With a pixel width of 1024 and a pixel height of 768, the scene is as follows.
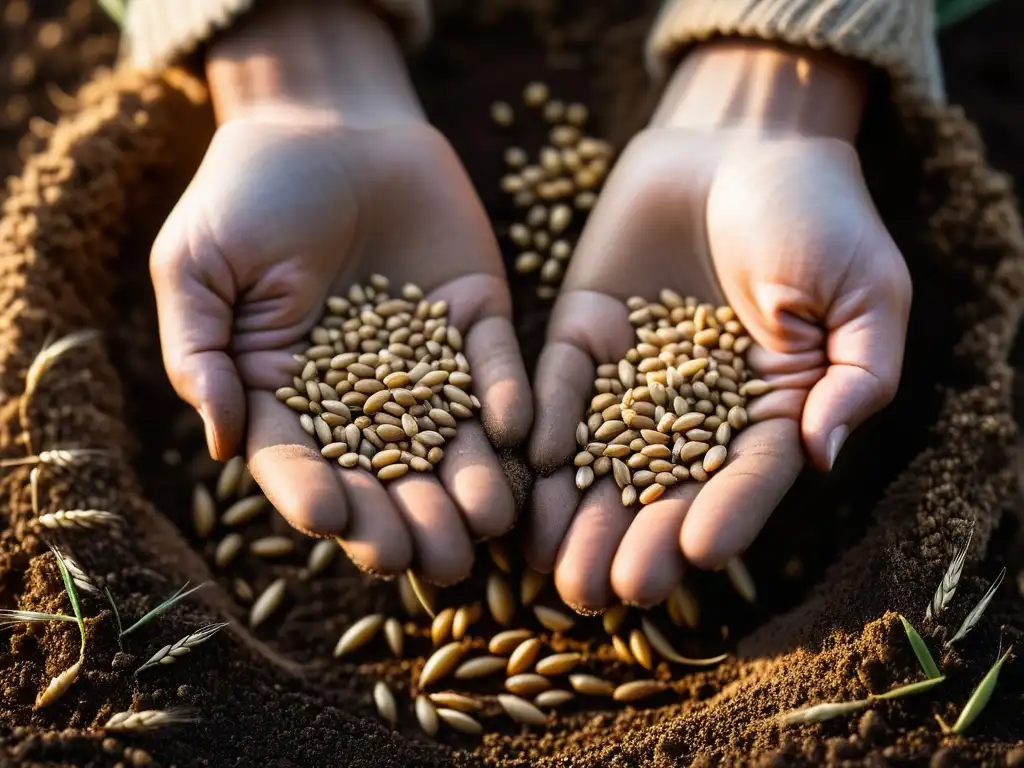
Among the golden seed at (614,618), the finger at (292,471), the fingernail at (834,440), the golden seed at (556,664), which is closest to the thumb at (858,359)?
the fingernail at (834,440)

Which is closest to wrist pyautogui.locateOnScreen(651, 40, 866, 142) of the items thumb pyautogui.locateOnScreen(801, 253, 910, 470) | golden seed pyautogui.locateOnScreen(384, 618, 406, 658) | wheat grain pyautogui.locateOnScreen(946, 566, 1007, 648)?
thumb pyautogui.locateOnScreen(801, 253, 910, 470)

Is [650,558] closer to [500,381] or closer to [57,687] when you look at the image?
Result: [500,381]

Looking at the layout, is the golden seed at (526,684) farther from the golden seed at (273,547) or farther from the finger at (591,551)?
the golden seed at (273,547)

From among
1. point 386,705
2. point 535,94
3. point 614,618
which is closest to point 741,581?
point 614,618

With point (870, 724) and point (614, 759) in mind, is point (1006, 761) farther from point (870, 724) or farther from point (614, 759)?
point (614, 759)

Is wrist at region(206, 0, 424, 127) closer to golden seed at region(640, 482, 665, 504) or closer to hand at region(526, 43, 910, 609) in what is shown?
hand at region(526, 43, 910, 609)

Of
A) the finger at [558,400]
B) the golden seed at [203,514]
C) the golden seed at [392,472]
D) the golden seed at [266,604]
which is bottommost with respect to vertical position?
the golden seed at [266,604]

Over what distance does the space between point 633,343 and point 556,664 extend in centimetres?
63

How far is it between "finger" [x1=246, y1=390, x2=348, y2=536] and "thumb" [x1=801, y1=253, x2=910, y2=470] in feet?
2.65

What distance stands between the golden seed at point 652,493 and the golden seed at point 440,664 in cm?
48

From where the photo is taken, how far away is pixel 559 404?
1.75 m

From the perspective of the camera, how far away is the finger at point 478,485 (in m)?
1.60

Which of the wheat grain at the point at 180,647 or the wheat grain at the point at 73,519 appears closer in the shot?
the wheat grain at the point at 180,647

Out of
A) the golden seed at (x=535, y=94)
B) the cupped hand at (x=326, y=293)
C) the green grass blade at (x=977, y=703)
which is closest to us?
the green grass blade at (x=977, y=703)
